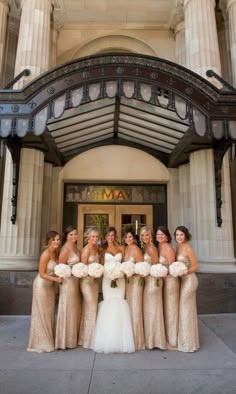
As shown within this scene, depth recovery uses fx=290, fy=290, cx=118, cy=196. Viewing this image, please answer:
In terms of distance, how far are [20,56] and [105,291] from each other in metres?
7.08

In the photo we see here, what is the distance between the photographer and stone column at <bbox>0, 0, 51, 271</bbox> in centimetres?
753

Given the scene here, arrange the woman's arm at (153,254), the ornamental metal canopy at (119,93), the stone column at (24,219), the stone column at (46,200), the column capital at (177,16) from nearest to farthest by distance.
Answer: the woman's arm at (153,254) < the ornamental metal canopy at (119,93) < the stone column at (24,219) < the stone column at (46,200) < the column capital at (177,16)

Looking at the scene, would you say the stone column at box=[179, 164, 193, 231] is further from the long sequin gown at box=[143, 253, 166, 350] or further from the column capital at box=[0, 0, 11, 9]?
the column capital at box=[0, 0, 11, 9]

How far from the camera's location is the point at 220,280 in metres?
7.26

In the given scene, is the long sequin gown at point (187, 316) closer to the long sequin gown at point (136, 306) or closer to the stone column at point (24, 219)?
the long sequin gown at point (136, 306)

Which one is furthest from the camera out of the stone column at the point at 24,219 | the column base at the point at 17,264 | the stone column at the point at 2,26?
the stone column at the point at 2,26

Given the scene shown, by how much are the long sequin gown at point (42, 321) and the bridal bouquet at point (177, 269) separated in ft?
6.69

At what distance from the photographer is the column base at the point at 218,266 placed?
24.2 feet

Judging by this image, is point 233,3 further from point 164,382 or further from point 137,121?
point 164,382

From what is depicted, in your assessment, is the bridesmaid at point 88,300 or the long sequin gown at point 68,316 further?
the bridesmaid at point 88,300

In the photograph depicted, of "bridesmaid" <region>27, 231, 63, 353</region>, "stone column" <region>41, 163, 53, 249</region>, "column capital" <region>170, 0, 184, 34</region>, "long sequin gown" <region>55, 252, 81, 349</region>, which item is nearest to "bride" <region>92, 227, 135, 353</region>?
"long sequin gown" <region>55, 252, 81, 349</region>

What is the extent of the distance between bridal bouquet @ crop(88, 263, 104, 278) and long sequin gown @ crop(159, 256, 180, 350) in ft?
3.69

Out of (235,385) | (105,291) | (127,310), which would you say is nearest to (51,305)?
(105,291)

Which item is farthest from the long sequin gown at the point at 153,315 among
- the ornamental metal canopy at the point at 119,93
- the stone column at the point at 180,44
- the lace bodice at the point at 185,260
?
the stone column at the point at 180,44
